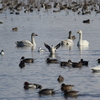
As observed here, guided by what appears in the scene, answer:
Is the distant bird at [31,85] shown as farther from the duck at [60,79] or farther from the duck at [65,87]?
the duck at [60,79]

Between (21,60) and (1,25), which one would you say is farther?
(1,25)

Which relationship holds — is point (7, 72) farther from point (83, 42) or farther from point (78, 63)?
point (83, 42)

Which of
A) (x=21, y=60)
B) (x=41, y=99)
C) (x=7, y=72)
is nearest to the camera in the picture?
(x=41, y=99)

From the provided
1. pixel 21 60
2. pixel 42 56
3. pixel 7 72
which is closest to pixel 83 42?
pixel 42 56

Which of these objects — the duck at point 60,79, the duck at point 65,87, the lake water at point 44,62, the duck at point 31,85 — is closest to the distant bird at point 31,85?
the duck at point 31,85

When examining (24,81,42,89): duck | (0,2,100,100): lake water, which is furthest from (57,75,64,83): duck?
(24,81,42,89): duck

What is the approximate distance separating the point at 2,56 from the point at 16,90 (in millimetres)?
6115

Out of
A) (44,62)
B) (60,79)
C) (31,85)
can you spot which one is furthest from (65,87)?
(44,62)

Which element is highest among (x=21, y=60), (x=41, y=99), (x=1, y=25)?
(x=1, y=25)

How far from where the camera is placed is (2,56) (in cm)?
1928

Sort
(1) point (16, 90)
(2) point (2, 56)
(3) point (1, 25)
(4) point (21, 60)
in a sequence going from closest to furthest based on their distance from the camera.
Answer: (1) point (16, 90) → (4) point (21, 60) → (2) point (2, 56) → (3) point (1, 25)

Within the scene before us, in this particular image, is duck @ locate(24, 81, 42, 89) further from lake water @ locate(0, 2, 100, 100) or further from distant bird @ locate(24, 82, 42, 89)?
lake water @ locate(0, 2, 100, 100)

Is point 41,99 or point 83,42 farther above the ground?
point 83,42

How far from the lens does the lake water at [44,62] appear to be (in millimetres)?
13164
